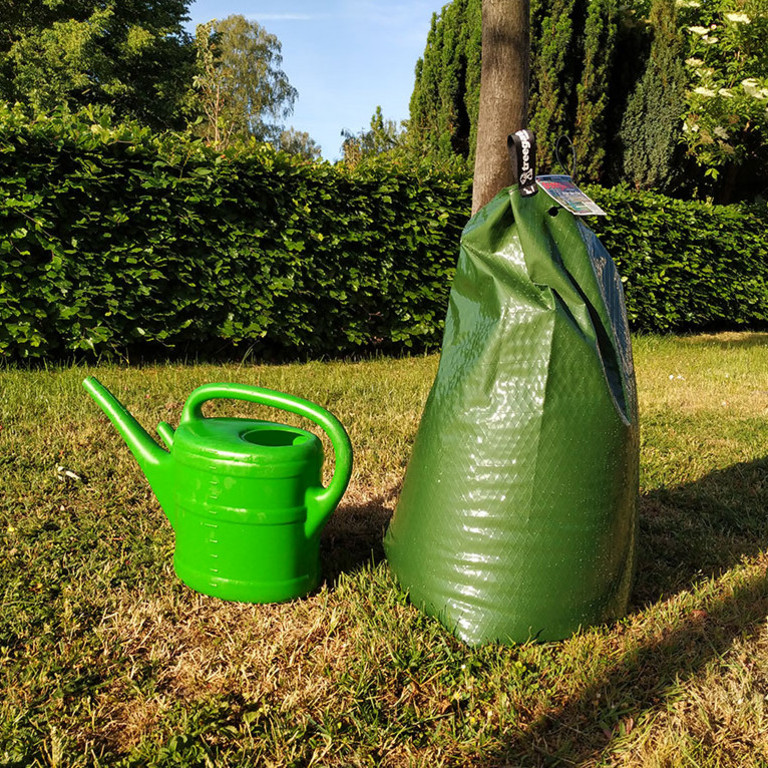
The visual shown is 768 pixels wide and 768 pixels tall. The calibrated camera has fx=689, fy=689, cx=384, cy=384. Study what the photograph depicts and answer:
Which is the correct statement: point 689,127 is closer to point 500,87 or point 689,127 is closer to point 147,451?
point 500,87

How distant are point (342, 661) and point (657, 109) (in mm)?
9940

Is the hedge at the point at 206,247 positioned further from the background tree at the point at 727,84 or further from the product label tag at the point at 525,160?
the background tree at the point at 727,84

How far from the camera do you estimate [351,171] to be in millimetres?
5848

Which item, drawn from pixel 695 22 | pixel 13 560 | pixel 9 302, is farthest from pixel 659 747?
pixel 695 22

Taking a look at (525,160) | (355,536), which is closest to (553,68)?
(525,160)

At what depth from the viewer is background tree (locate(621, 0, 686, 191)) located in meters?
9.66

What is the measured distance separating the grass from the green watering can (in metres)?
0.10

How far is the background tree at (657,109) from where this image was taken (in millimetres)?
9656

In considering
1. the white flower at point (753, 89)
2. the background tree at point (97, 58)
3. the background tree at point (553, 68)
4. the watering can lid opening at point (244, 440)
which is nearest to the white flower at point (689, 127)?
the white flower at point (753, 89)

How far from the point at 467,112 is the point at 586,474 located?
27.9ft

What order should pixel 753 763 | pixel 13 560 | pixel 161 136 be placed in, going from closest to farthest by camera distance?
1. pixel 753 763
2. pixel 13 560
3. pixel 161 136

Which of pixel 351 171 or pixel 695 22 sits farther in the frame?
pixel 695 22

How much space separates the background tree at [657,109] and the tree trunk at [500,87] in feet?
20.6

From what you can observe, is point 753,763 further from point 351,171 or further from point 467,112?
point 467,112
